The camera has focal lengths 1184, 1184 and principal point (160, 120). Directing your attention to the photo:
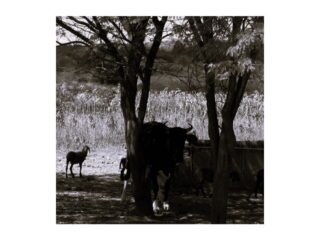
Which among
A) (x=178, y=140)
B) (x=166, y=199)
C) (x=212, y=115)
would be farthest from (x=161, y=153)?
(x=212, y=115)

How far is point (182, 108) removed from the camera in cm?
1174

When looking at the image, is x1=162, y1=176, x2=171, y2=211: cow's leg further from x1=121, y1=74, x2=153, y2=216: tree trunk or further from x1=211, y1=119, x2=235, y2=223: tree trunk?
x1=211, y1=119, x2=235, y2=223: tree trunk

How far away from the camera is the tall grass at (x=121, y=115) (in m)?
11.7

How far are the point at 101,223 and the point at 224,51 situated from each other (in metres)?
2.09

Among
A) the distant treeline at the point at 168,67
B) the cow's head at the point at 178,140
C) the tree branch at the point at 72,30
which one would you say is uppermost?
the tree branch at the point at 72,30

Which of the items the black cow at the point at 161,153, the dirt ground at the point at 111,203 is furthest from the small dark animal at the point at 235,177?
the black cow at the point at 161,153

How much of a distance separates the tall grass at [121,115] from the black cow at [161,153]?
93 millimetres

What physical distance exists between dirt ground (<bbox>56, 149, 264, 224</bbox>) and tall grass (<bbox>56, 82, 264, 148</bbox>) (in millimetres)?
182

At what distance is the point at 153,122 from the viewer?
1177 centimetres

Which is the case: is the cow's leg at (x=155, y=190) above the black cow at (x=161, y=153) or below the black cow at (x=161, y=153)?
below

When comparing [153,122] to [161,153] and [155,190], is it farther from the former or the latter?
[155,190]

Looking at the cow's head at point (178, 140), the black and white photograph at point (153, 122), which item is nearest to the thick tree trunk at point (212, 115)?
the black and white photograph at point (153, 122)

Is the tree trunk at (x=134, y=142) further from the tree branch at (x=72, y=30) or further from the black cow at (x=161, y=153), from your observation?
the tree branch at (x=72, y=30)

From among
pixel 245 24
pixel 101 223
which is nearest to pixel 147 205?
pixel 101 223
